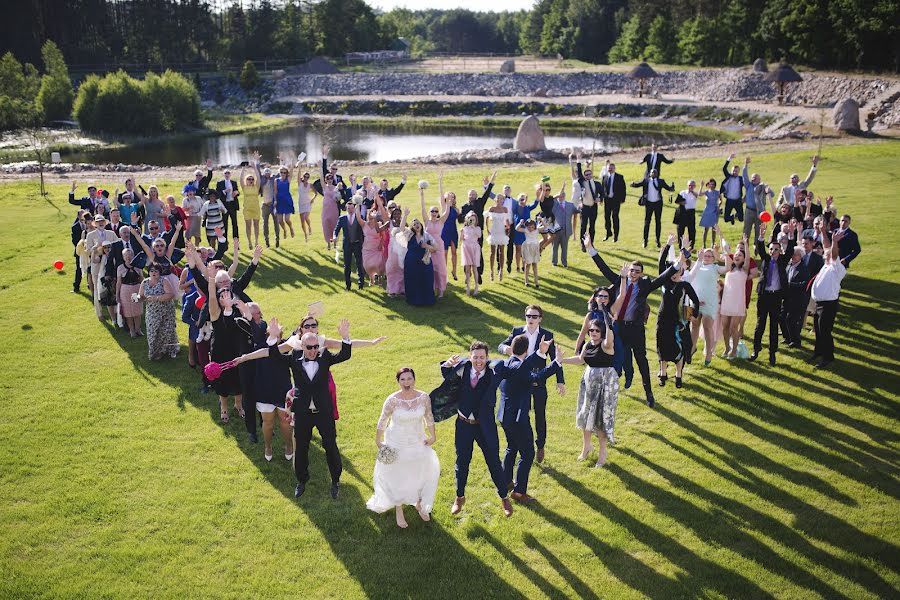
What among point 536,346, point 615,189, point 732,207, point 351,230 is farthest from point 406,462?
point 732,207

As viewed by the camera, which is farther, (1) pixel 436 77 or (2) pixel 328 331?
(1) pixel 436 77

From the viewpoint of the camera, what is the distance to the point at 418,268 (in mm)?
14617

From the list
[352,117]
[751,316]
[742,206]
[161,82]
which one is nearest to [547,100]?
[352,117]

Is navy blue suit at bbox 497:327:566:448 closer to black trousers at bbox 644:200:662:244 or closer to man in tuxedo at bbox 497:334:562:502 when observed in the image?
man in tuxedo at bbox 497:334:562:502

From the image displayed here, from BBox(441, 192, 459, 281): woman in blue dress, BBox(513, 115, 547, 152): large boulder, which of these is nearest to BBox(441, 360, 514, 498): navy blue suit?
BBox(441, 192, 459, 281): woman in blue dress

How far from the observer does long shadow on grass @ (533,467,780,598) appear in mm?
6844

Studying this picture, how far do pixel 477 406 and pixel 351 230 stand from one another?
8.41m

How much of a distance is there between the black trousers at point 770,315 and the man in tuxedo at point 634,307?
2756mm

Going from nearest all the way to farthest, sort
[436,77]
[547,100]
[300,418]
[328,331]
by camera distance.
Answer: [300,418], [328,331], [547,100], [436,77]

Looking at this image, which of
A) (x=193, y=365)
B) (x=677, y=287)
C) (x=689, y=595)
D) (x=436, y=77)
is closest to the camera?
(x=689, y=595)

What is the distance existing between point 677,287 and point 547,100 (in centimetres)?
5695

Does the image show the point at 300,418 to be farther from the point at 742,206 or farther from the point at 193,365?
the point at 742,206

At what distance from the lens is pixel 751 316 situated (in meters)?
14.1

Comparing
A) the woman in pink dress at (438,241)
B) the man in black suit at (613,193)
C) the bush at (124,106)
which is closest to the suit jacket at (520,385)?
the woman in pink dress at (438,241)
